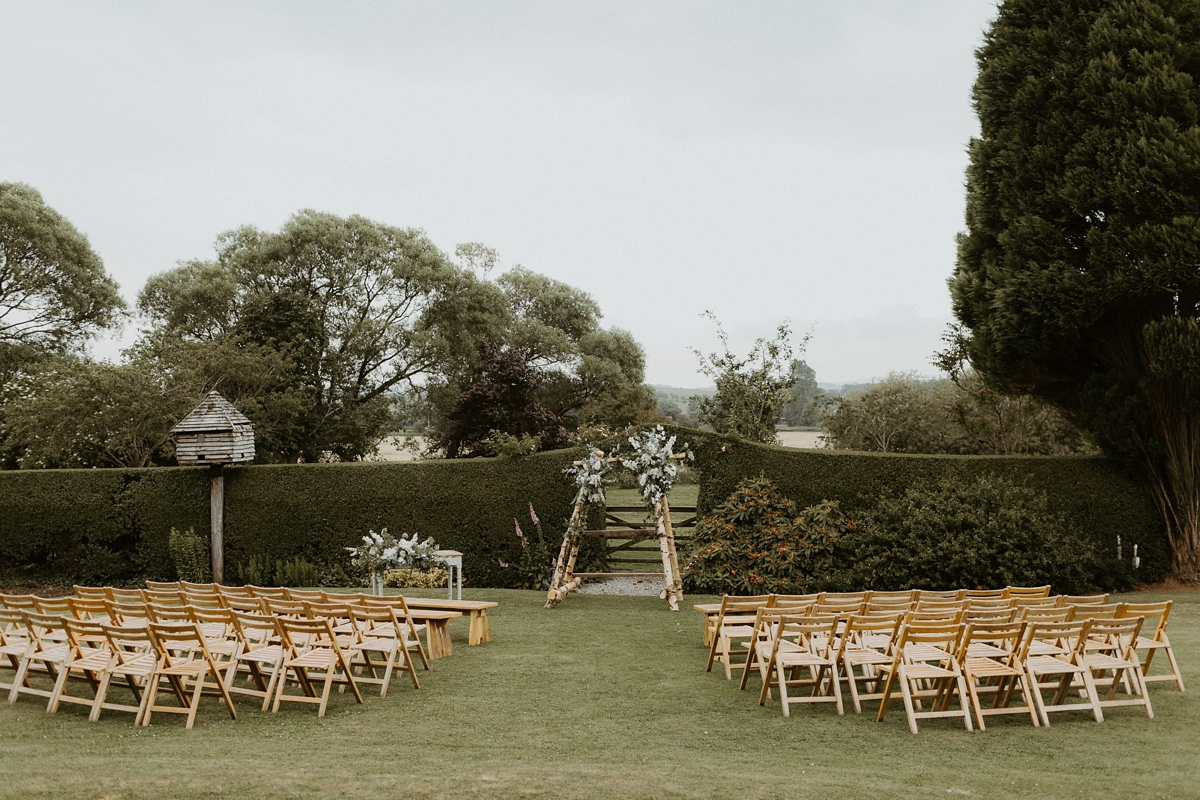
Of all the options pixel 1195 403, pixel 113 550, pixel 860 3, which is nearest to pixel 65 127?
pixel 113 550

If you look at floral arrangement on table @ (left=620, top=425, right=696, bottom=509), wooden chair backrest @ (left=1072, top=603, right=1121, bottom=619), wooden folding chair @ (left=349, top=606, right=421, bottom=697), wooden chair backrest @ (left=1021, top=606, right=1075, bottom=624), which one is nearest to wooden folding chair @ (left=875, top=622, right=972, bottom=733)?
wooden chair backrest @ (left=1021, top=606, right=1075, bottom=624)

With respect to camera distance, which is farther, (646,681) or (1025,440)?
(1025,440)

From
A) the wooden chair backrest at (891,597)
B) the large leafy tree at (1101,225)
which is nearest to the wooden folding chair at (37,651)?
the wooden chair backrest at (891,597)

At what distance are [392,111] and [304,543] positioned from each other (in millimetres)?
11803

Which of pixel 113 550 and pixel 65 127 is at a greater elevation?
pixel 65 127

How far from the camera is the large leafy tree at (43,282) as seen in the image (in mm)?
27875

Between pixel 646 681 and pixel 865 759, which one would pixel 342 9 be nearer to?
pixel 646 681

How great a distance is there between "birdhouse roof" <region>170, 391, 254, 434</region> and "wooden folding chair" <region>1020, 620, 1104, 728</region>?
43.5 feet

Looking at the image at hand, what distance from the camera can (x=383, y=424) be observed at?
32.2 meters

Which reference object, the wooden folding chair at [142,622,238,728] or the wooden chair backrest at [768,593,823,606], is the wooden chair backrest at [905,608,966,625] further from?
the wooden folding chair at [142,622,238,728]

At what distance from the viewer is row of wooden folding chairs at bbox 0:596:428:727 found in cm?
638

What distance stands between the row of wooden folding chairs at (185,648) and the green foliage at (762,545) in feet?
24.2

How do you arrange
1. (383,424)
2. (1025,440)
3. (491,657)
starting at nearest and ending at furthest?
(491,657) → (1025,440) → (383,424)

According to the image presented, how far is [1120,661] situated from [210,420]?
14.0 meters
